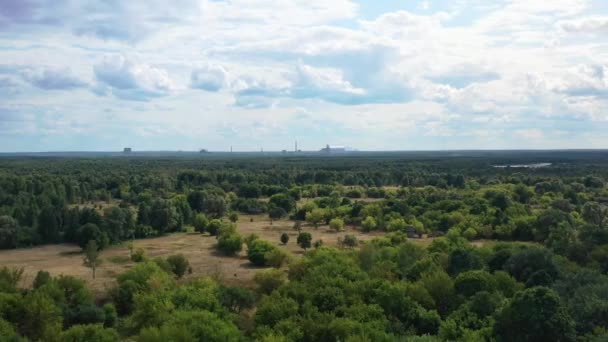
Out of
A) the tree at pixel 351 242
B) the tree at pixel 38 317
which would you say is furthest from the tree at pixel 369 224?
the tree at pixel 38 317

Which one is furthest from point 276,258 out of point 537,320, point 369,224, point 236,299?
point 537,320

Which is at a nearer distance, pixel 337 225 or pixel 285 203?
pixel 337 225

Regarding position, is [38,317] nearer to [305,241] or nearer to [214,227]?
[305,241]

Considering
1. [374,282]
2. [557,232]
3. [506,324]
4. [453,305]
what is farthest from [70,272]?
[557,232]

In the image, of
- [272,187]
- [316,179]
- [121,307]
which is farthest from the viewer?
[316,179]

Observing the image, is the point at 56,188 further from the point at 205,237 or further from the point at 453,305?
the point at 453,305
